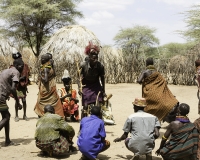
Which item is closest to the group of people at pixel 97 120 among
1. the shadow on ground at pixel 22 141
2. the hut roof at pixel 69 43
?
the shadow on ground at pixel 22 141

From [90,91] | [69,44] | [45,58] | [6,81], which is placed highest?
[69,44]

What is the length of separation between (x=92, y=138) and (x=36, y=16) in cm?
2197

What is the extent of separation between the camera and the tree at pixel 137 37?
128 feet

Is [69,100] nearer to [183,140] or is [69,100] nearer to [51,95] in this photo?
[51,95]

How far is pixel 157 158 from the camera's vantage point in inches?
189

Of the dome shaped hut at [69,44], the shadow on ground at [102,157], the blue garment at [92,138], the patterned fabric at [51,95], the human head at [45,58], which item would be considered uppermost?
the dome shaped hut at [69,44]

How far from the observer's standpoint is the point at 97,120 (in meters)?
4.53

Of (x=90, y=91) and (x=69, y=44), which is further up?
(x=69, y=44)

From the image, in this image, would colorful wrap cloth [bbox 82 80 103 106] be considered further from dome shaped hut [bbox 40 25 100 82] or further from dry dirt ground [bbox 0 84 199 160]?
dome shaped hut [bbox 40 25 100 82]

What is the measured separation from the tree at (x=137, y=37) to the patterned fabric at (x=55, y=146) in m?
34.4

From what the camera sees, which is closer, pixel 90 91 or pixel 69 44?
pixel 90 91

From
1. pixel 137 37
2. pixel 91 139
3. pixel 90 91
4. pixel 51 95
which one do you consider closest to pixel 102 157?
pixel 91 139

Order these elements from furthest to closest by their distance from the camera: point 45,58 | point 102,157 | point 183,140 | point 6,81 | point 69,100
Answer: point 69,100, point 45,58, point 6,81, point 102,157, point 183,140

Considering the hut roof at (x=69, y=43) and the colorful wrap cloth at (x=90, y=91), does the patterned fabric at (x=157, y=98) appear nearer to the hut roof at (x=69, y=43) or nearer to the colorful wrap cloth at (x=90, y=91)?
the colorful wrap cloth at (x=90, y=91)
